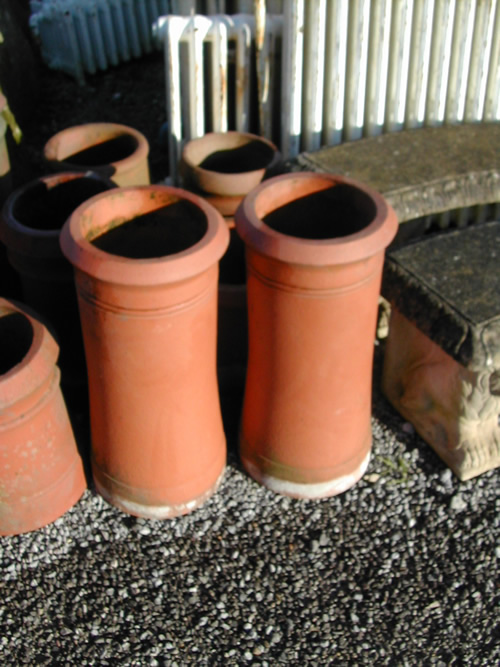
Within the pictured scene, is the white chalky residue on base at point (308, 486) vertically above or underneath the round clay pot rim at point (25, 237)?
underneath

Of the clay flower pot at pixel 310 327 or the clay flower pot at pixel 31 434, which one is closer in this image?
the clay flower pot at pixel 310 327

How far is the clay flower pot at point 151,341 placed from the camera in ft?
8.50

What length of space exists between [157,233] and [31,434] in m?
0.91

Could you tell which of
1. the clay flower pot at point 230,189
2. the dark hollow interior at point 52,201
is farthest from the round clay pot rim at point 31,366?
the clay flower pot at point 230,189

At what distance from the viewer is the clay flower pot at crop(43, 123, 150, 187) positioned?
3.68 metres

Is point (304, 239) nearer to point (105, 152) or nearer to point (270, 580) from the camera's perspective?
point (270, 580)

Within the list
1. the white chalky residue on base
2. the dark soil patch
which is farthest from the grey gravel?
the dark soil patch

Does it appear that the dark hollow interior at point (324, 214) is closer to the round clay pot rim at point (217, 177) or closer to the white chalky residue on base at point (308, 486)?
the round clay pot rim at point (217, 177)

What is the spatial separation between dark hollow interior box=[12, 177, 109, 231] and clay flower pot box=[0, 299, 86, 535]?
0.62 m

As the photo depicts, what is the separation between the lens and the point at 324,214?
10.3ft

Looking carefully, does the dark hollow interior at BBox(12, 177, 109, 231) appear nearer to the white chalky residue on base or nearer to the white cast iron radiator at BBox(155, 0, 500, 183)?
the white cast iron radiator at BBox(155, 0, 500, 183)

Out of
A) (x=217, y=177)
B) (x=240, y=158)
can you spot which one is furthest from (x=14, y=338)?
(x=240, y=158)

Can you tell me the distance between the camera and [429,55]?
415 centimetres

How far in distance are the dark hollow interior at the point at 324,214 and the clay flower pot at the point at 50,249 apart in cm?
85
